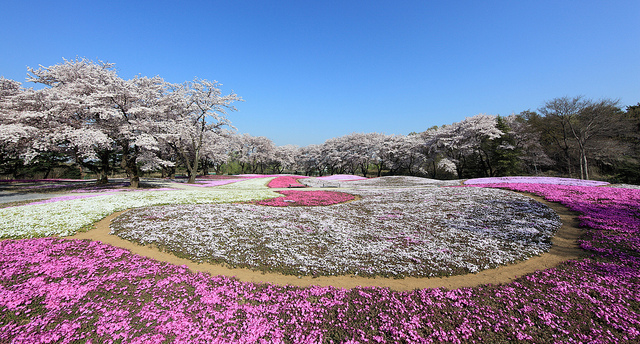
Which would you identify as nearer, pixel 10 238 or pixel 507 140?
pixel 10 238

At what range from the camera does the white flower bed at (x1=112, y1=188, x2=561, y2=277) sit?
8.29 metres

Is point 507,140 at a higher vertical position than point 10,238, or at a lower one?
higher

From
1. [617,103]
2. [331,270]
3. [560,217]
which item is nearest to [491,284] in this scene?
[331,270]

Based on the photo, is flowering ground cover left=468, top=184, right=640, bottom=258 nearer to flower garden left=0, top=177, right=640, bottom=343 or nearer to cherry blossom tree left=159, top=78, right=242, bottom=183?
flower garden left=0, top=177, right=640, bottom=343

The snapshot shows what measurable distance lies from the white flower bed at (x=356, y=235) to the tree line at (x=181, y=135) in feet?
50.9

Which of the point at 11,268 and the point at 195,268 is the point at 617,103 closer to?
the point at 195,268

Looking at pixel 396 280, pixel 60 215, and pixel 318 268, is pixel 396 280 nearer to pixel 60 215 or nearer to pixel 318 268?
pixel 318 268

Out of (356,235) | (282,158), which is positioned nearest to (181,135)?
(356,235)

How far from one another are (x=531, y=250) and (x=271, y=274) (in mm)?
10740

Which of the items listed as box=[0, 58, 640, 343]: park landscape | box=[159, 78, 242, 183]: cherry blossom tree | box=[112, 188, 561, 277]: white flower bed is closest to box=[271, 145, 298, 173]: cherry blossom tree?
box=[159, 78, 242, 183]: cherry blossom tree

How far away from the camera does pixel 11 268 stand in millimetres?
7043

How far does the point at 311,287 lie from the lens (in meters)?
6.68

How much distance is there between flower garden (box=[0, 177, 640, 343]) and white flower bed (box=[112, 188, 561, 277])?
0.09 metres

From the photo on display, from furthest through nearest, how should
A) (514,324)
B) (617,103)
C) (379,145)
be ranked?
(379,145) → (617,103) → (514,324)
